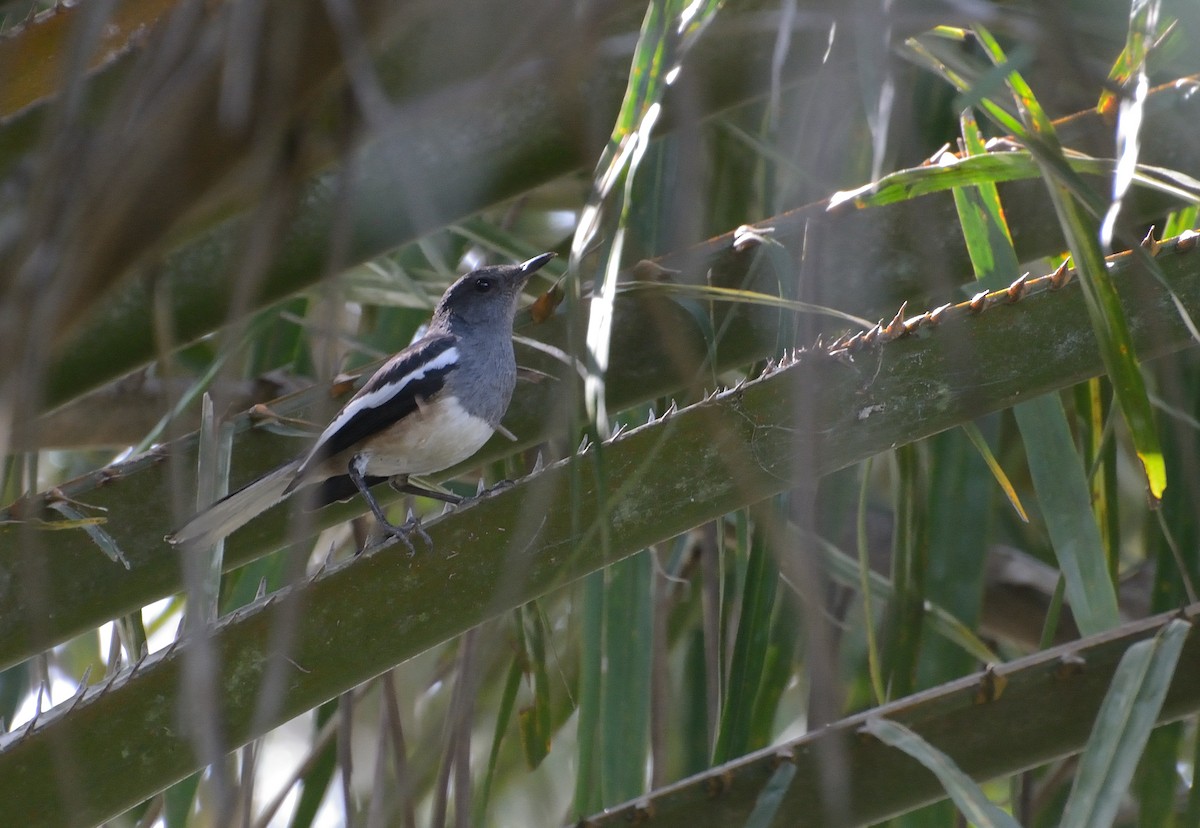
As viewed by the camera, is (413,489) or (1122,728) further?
(413,489)

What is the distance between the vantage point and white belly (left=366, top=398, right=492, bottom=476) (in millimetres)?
2789

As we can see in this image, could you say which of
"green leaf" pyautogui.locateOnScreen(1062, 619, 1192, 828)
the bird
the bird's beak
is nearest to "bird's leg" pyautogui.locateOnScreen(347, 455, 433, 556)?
the bird

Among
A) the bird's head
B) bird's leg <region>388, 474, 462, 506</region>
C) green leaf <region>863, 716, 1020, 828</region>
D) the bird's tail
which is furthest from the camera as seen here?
the bird's head

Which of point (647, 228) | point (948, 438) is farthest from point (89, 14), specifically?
point (948, 438)

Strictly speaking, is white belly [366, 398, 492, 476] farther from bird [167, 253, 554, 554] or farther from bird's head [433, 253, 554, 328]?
bird's head [433, 253, 554, 328]

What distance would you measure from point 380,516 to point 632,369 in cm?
64

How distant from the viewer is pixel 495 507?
1702 mm

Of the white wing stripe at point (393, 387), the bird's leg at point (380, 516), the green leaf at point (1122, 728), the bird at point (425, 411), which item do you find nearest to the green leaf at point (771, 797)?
the green leaf at point (1122, 728)

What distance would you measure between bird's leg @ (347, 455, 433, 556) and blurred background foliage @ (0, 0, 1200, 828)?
28 mm

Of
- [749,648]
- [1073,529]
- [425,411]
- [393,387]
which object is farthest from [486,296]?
[1073,529]

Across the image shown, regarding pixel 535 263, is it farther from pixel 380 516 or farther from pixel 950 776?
pixel 950 776

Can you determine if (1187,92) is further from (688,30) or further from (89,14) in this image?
(89,14)

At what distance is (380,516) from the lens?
2428mm

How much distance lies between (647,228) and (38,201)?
1660 millimetres
